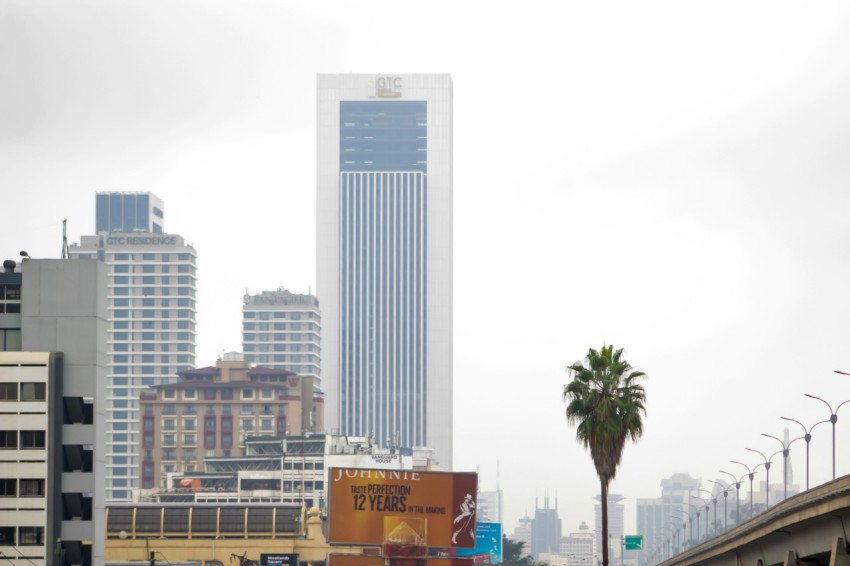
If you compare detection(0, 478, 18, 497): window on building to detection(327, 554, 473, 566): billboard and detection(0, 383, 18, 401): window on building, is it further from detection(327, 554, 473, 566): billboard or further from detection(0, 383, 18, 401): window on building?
detection(327, 554, 473, 566): billboard

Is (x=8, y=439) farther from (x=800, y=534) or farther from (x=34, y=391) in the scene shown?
(x=800, y=534)

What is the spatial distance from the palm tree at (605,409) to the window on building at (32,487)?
135 feet

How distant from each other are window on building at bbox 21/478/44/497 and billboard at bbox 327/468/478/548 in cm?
1924

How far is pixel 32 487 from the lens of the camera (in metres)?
102

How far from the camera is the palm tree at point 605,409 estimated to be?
2972 inches

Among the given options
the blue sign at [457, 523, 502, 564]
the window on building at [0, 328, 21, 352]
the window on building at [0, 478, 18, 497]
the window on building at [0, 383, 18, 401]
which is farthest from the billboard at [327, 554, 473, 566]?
the blue sign at [457, 523, 502, 564]

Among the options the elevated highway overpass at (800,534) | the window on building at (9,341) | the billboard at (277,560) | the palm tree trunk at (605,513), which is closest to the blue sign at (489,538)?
the billboard at (277,560)

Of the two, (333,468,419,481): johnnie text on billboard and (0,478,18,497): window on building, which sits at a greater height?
(333,468,419,481): johnnie text on billboard

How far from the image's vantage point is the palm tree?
248 feet

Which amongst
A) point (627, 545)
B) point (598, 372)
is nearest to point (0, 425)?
point (598, 372)

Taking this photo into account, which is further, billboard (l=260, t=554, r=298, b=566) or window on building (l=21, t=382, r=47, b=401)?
billboard (l=260, t=554, r=298, b=566)

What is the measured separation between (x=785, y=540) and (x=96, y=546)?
5345cm

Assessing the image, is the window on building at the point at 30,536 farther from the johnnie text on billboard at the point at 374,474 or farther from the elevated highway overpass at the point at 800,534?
Result: the elevated highway overpass at the point at 800,534

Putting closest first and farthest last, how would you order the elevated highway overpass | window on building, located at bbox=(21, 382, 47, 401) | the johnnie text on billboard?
the elevated highway overpass
window on building, located at bbox=(21, 382, 47, 401)
the johnnie text on billboard
